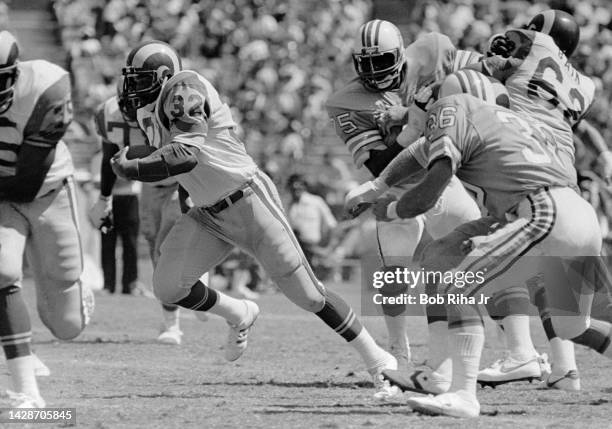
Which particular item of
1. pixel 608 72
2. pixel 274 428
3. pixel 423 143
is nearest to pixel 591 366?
pixel 423 143

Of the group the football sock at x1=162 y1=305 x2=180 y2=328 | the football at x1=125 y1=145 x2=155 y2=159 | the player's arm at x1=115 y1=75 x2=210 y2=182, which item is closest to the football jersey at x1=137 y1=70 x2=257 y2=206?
the player's arm at x1=115 y1=75 x2=210 y2=182

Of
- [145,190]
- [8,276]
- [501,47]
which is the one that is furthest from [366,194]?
[145,190]

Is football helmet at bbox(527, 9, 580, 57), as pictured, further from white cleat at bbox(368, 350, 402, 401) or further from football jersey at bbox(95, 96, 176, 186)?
football jersey at bbox(95, 96, 176, 186)

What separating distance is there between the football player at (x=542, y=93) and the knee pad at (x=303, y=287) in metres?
1.12

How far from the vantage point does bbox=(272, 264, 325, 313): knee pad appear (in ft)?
21.8

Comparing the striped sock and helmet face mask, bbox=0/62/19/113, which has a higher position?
helmet face mask, bbox=0/62/19/113

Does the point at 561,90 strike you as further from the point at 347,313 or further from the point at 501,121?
the point at 347,313

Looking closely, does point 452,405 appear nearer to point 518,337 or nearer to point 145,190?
point 518,337

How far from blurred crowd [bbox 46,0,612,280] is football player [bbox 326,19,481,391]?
31.1 ft

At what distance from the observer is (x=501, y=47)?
276 inches

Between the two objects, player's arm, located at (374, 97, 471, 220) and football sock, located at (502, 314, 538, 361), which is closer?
player's arm, located at (374, 97, 471, 220)

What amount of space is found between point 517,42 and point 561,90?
1.27 ft

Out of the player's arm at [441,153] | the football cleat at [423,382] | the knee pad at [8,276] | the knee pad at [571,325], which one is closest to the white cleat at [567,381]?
the knee pad at [571,325]

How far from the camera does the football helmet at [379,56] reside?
7.62 meters
